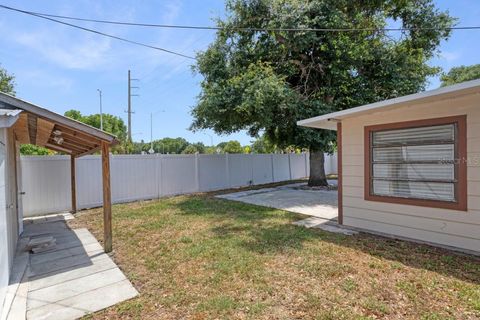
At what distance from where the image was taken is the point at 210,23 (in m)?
10.6

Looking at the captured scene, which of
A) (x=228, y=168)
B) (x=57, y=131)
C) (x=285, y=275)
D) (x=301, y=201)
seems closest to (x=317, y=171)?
(x=301, y=201)

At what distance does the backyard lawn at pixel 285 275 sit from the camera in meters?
2.75

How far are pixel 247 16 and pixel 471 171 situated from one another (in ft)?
29.8

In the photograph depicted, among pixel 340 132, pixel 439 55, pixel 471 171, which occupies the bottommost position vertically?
pixel 471 171

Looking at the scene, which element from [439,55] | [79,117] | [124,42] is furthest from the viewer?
[79,117]

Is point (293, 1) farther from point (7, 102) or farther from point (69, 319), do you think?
point (69, 319)

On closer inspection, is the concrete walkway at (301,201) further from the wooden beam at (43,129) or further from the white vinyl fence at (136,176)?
the wooden beam at (43,129)

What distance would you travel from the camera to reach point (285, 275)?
11.5 feet

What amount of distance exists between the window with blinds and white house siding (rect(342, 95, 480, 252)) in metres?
0.20

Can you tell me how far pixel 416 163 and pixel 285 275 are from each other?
3.20 m

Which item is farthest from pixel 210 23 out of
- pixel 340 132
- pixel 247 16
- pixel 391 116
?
pixel 391 116

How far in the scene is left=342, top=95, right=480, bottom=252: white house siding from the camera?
13.4 feet

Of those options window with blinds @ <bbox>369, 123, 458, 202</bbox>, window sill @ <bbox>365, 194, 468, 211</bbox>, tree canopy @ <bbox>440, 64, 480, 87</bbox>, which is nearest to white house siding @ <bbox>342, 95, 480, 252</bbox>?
window sill @ <bbox>365, 194, 468, 211</bbox>

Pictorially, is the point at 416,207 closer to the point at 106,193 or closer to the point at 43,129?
the point at 106,193
